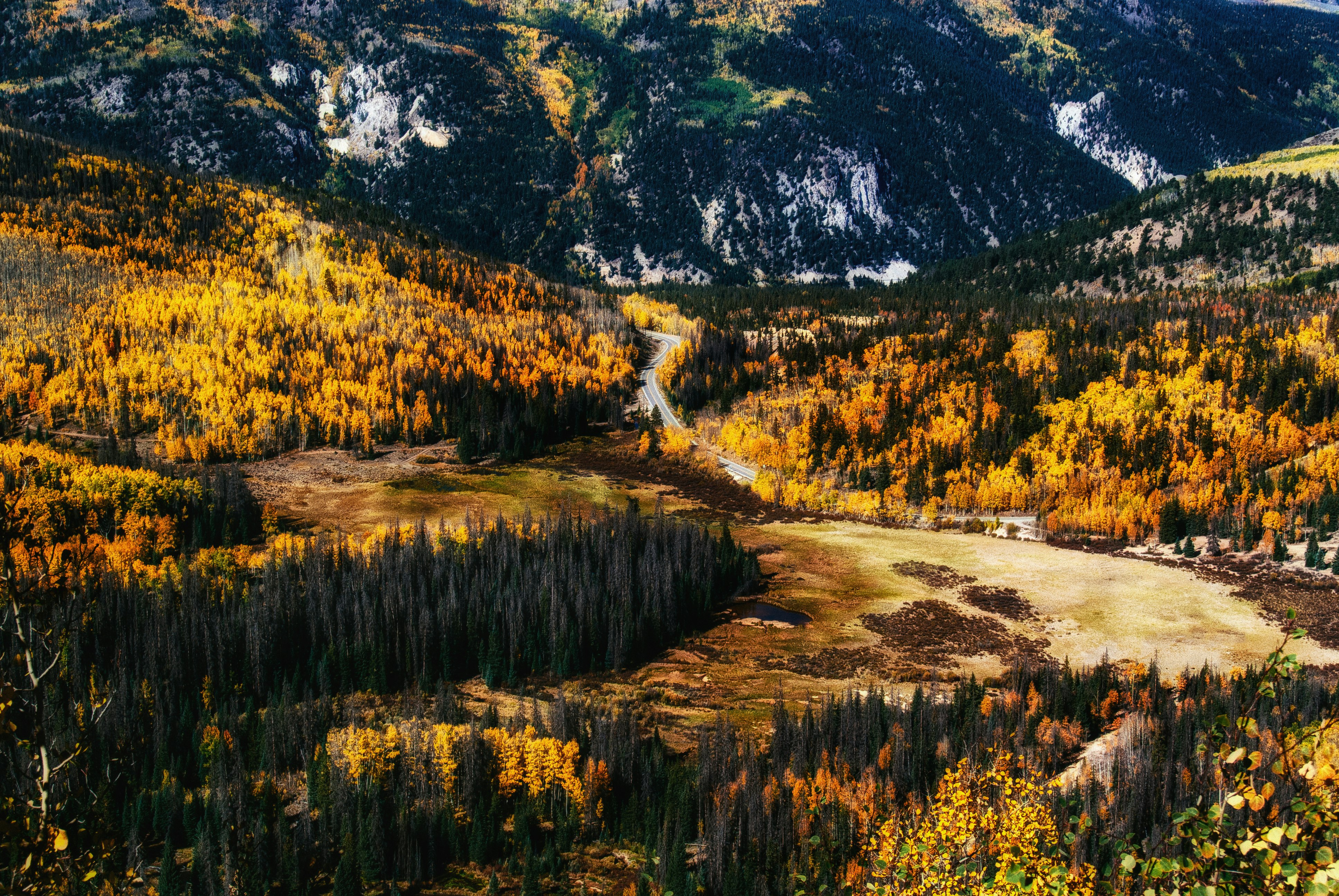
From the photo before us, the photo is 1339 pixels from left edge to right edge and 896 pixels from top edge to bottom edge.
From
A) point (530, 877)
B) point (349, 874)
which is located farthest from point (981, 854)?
point (349, 874)

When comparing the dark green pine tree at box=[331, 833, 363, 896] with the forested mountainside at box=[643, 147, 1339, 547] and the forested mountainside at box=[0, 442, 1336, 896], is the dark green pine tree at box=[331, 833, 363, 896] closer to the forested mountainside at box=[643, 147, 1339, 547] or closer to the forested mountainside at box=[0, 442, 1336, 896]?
the forested mountainside at box=[0, 442, 1336, 896]

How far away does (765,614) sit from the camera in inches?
3989

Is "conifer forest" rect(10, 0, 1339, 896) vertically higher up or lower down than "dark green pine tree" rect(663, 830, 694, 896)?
higher up

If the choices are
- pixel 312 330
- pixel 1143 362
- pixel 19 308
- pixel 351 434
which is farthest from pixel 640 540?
pixel 19 308

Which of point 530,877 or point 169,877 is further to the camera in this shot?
point 530,877

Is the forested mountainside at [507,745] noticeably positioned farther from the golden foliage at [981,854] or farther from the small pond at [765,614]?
the small pond at [765,614]

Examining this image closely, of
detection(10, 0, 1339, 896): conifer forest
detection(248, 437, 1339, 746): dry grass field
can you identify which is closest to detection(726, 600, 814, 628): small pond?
detection(248, 437, 1339, 746): dry grass field

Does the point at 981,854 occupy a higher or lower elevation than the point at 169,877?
higher

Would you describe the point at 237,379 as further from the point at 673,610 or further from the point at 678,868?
the point at 678,868

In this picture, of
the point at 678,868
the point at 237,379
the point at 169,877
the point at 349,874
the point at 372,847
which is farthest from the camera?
the point at 237,379

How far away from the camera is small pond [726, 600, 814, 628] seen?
98.1 m

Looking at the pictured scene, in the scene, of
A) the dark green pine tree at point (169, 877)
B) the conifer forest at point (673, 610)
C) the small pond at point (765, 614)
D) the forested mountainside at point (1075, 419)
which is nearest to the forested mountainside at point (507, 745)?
the dark green pine tree at point (169, 877)

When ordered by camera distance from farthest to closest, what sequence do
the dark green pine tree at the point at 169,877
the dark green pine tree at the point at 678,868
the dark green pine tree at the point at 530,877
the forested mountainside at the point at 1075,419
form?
the forested mountainside at the point at 1075,419
the dark green pine tree at the point at 530,877
the dark green pine tree at the point at 678,868
the dark green pine tree at the point at 169,877

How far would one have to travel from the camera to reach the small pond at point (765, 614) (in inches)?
3863
